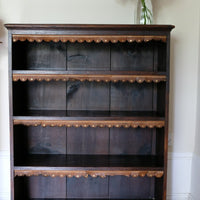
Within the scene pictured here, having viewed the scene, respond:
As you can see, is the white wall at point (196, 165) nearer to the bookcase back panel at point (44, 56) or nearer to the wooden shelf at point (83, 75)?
the wooden shelf at point (83, 75)

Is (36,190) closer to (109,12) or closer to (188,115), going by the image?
(188,115)

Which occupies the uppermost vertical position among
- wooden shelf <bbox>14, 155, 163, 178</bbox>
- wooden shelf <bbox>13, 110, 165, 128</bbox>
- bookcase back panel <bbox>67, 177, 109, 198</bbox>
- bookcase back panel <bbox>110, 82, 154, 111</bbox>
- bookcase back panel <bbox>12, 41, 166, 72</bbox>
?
bookcase back panel <bbox>12, 41, 166, 72</bbox>

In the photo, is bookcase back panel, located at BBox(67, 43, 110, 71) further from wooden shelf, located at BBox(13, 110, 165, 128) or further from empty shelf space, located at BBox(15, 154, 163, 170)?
empty shelf space, located at BBox(15, 154, 163, 170)

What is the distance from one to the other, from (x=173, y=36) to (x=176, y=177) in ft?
3.63

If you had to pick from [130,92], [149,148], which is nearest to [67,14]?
[130,92]

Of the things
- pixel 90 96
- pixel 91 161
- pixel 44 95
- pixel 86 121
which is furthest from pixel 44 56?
pixel 91 161

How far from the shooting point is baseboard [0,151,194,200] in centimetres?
173

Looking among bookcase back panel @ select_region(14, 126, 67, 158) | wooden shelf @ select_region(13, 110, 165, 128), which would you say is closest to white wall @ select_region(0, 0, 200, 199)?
bookcase back panel @ select_region(14, 126, 67, 158)

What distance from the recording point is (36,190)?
65.6 inches

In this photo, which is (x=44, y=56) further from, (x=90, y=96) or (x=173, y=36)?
(x=173, y=36)

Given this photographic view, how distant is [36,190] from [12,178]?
341mm

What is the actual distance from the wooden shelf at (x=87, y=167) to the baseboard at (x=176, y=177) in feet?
0.98

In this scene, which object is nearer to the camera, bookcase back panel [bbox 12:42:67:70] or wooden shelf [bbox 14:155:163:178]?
wooden shelf [bbox 14:155:163:178]

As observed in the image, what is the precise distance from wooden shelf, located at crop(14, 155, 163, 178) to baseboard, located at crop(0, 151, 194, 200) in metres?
0.30
